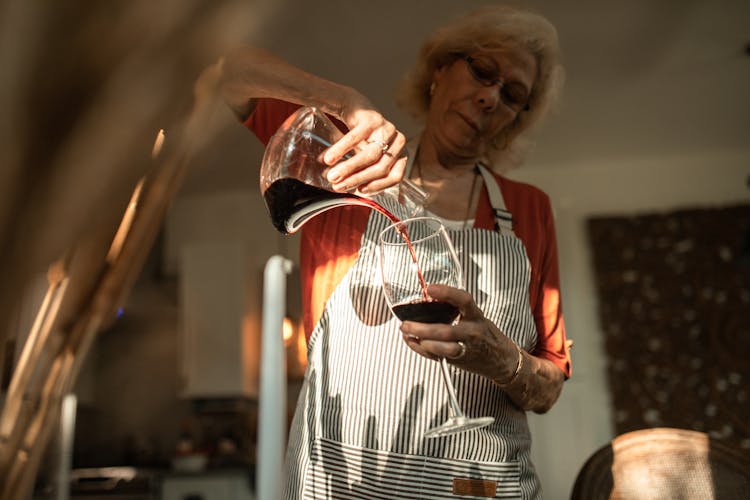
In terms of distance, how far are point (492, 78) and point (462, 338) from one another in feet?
1.81

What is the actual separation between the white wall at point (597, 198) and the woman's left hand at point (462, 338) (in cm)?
292

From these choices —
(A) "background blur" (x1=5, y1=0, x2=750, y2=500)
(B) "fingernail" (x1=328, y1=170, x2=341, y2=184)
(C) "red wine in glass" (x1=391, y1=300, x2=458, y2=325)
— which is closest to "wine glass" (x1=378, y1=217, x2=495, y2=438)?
(C) "red wine in glass" (x1=391, y1=300, x2=458, y2=325)

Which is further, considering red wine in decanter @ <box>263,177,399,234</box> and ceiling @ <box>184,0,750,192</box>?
ceiling @ <box>184,0,750,192</box>

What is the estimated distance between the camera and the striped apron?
0.84 meters

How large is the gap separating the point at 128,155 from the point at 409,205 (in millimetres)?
661

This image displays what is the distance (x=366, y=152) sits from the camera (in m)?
0.60

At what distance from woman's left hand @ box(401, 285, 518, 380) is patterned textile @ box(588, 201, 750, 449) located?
293cm

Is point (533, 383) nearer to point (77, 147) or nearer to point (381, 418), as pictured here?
point (381, 418)

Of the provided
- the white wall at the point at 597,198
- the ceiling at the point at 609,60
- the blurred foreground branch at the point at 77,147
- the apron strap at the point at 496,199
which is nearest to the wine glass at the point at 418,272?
the apron strap at the point at 496,199

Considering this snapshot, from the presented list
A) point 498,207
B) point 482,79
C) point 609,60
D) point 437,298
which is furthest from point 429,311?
point 609,60

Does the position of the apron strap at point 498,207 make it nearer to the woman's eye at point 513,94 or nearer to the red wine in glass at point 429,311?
the woman's eye at point 513,94

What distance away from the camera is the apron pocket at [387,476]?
2.71 ft

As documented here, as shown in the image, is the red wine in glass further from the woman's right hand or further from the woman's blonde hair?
the woman's blonde hair

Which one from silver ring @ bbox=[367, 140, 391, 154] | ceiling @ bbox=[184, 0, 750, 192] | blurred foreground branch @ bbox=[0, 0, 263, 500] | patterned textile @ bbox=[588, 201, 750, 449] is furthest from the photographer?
patterned textile @ bbox=[588, 201, 750, 449]
